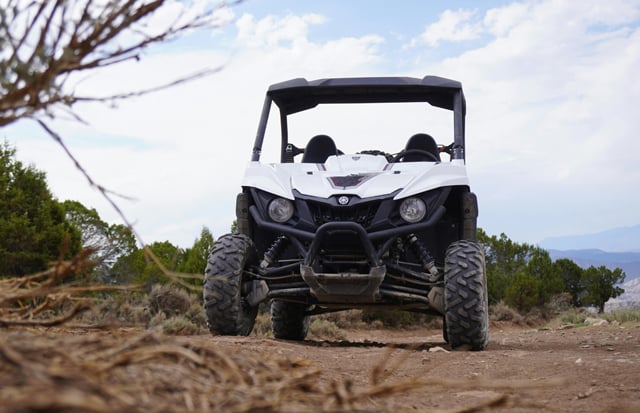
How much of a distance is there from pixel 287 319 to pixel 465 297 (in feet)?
9.52

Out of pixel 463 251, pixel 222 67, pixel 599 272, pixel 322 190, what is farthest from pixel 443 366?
pixel 599 272

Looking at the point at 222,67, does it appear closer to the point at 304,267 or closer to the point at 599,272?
the point at 304,267

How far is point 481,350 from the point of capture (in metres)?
6.66

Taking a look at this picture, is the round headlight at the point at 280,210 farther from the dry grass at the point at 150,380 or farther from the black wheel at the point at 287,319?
the dry grass at the point at 150,380

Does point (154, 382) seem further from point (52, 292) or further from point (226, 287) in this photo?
point (226, 287)

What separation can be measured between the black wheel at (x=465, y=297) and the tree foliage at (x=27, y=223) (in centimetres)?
1530

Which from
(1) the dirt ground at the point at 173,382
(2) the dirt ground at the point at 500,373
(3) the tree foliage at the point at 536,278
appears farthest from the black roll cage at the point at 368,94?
(3) the tree foliage at the point at 536,278

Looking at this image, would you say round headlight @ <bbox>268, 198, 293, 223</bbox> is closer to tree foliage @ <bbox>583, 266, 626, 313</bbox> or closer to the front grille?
the front grille

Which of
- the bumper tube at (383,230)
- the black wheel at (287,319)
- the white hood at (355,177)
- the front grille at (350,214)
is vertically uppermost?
the white hood at (355,177)

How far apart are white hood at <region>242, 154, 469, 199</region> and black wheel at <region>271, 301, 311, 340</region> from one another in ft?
6.61

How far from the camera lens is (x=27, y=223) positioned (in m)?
21.2

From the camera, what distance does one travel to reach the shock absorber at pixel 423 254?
264 inches

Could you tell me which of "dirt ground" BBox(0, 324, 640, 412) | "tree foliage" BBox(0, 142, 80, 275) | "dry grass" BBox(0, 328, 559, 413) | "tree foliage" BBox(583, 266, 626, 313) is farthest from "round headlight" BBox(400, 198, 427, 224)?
"tree foliage" BBox(583, 266, 626, 313)

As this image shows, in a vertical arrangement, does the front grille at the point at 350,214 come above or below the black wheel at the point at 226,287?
above
